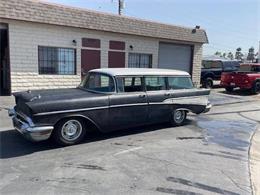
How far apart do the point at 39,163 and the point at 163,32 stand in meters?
12.8

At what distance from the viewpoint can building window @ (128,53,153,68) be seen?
1603 cm

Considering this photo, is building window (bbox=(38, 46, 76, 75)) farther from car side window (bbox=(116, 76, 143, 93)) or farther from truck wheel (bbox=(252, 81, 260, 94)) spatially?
truck wheel (bbox=(252, 81, 260, 94))

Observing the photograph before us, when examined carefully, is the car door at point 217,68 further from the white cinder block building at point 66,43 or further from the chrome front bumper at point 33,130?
the chrome front bumper at point 33,130

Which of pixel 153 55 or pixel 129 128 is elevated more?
pixel 153 55

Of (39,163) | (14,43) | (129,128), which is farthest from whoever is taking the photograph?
(14,43)

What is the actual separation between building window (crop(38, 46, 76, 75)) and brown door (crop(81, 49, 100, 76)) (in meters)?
0.43

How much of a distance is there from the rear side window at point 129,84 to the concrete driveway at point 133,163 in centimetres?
109

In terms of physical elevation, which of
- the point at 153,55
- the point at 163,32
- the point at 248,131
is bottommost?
the point at 248,131

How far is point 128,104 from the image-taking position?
23.2 feet

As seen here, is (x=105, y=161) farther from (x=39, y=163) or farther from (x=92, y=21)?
(x=92, y=21)

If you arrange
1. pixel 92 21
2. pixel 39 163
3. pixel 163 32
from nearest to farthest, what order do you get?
pixel 39 163 → pixel 92 21 → pixel 163 32

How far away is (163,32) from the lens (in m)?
16.6

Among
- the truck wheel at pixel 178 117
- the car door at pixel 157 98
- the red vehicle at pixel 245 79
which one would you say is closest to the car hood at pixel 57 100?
the car door at pixel 157 98

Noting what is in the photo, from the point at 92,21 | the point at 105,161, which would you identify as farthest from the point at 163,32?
the point at 105,161
